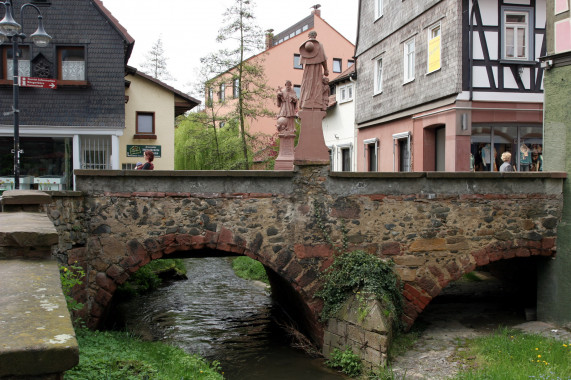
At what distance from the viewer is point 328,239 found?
1013cm

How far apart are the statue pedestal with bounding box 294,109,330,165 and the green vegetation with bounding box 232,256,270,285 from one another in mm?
8483

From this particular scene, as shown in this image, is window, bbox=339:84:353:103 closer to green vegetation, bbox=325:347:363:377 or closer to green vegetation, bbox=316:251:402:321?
green vegetation, bbox=316:251:402:321

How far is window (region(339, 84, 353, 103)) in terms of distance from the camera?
990 inches

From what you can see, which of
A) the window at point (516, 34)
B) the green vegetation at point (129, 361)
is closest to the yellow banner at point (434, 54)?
the window at point (516, 34)

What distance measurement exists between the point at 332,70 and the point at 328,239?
2911 centimetres

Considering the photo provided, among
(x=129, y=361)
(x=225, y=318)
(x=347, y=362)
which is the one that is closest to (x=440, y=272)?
(x=347, y=362)

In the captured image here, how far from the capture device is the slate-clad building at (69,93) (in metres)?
17.6

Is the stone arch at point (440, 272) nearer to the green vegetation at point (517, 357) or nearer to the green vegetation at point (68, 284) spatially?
the green vegetation at point (517, 357)

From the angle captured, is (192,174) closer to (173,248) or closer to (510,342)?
(173,248)

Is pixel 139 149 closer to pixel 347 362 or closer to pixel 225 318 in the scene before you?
pixel 225 318

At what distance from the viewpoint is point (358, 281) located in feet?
31.5

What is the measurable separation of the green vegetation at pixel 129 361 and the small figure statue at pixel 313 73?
195 inches

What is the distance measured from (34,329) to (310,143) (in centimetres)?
819

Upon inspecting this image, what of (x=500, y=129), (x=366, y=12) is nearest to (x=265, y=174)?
(x=500, y=129)
